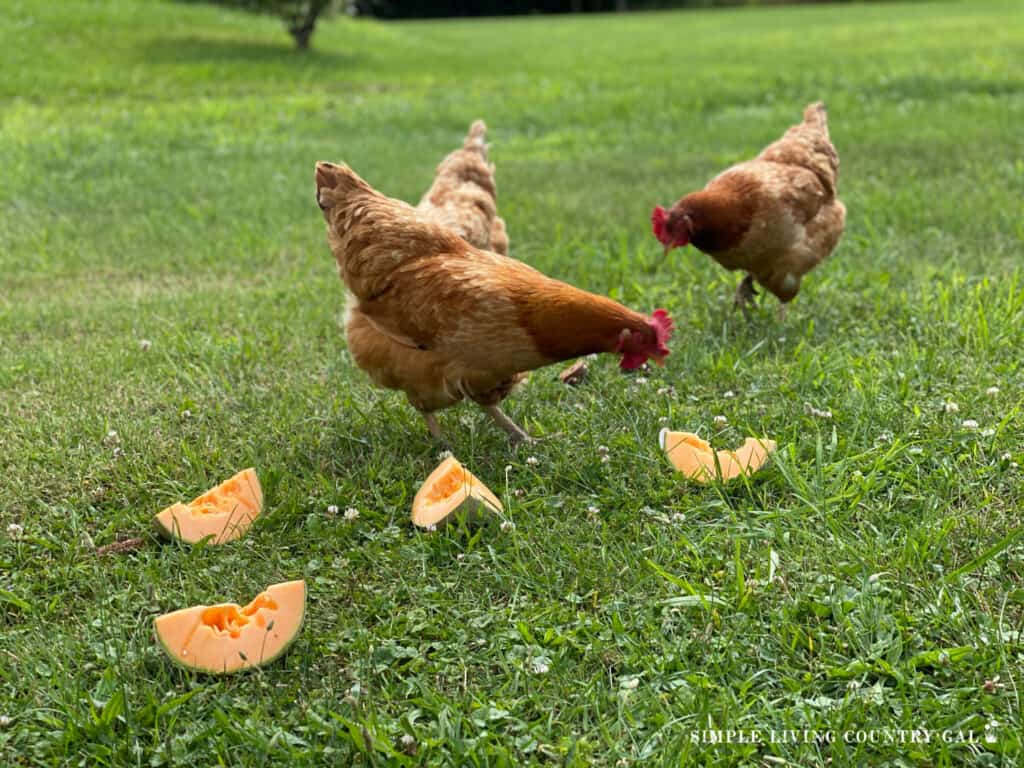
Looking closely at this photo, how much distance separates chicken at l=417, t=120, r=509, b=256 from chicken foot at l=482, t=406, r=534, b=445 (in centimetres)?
98

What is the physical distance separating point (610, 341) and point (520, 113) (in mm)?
10370

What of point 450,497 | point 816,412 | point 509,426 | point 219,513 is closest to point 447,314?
point 509,426

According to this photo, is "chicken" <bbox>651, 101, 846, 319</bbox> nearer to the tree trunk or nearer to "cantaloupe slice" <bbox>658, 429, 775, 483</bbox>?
"cantaloupe slice" <bbox>658, 429, 775, 483</bbox>

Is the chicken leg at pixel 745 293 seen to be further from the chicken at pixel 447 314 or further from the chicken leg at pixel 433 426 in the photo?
the chicken leg at pixel 433 426

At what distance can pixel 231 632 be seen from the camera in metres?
2.78

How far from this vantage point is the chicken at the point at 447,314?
12.1 feet

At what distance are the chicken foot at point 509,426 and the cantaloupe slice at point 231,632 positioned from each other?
147 centimetres

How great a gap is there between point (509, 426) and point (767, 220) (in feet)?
6.59

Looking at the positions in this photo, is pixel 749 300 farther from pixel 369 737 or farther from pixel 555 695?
pixel 369 737

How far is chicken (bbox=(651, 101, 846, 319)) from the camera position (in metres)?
5.00

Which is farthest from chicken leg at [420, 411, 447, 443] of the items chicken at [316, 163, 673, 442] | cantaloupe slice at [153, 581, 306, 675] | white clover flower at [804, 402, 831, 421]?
white clover flower at [804, 402, 831, 421]

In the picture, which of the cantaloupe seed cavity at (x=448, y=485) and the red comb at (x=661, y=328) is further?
the red comb at (x=661, y=328)

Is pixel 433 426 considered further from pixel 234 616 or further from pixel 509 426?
pixel 234 616

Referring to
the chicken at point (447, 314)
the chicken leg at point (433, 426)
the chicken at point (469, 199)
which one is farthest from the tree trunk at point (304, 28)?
the chicken leg at point (433, 426)
